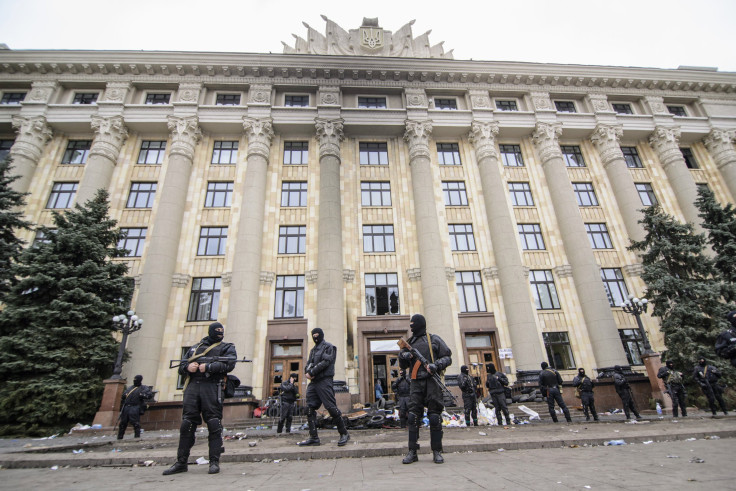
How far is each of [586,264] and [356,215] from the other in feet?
46.6

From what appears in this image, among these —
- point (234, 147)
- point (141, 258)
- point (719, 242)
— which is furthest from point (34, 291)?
point (719, 242)

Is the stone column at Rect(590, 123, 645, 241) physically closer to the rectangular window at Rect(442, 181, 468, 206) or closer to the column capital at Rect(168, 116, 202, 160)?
the rectangular window at Rect(442, 181, 468, 206)

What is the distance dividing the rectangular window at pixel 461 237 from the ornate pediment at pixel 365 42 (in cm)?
1435

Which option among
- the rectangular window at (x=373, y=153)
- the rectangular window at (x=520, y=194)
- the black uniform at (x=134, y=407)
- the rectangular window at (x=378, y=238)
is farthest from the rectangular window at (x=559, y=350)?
the black uniform at (x=134, y=407)

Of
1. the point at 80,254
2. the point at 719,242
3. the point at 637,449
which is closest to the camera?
the point at 637,449

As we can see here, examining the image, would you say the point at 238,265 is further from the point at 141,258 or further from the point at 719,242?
the point at 719,242

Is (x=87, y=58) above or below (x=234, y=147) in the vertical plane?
above

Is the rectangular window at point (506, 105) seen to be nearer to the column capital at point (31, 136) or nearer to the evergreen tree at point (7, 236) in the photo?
the evergreen tree at point (7, 236)

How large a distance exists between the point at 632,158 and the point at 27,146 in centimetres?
4125

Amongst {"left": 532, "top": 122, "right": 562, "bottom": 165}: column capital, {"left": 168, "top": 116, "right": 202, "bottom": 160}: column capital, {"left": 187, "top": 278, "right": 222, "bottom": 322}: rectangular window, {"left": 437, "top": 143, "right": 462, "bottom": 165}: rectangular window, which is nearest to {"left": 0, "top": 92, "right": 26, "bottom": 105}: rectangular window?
{"left": 168, "top": 116, "right": 202, "bottom": 160}: column capital

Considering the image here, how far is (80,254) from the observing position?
15773mm

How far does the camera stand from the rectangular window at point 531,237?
2239 centimetres

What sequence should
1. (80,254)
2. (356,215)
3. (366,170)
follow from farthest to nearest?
(366,170)
(356,215)
(80,254)

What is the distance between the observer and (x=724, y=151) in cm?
2544
